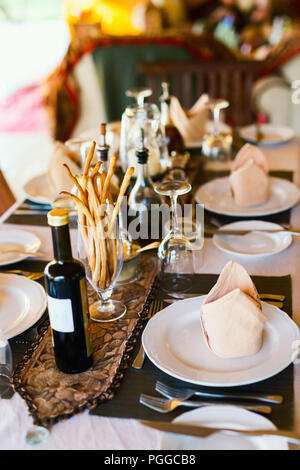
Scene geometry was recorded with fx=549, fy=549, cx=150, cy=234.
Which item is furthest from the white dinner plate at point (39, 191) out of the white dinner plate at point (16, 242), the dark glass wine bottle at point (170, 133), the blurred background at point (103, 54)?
the blurred background at point (103, 54)

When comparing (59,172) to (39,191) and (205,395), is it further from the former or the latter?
(205,395)

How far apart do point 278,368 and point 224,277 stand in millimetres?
152

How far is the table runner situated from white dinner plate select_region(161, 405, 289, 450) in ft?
0.39

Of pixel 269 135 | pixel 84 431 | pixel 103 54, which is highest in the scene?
pixel 103 54

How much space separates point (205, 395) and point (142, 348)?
0.14 m

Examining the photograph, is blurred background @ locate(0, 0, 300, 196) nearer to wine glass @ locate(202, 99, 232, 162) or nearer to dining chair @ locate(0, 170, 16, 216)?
wine glass @ locate(202, 99, 232, 162)

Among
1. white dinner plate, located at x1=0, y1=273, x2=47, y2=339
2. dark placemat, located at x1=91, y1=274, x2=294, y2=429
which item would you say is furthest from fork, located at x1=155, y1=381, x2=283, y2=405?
white dinner plate, located at x1=0, y1=273, x2=47, y2=339

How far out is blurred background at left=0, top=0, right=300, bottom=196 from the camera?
299 centimetres

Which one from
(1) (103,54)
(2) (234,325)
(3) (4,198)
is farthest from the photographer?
(1) (103,54)

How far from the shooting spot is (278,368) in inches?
27.9

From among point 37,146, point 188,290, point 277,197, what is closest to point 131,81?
point 37,146

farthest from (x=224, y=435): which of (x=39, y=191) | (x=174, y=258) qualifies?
(x=39, y=191)

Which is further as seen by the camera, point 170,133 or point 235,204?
point 170,133

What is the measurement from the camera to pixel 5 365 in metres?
0.76
